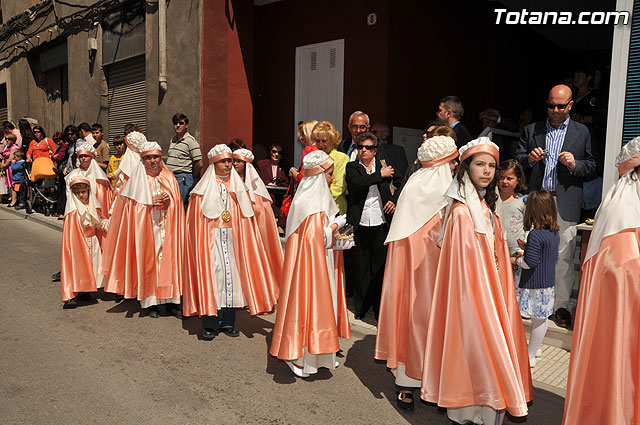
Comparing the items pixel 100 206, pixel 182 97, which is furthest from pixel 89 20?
pixel 100 206

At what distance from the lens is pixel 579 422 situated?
9.27 ft

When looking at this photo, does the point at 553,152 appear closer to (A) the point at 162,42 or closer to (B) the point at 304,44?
(B) the point at 304,44

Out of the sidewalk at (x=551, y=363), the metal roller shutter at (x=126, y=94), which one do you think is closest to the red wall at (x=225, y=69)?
the metal roller shutter at (x=126, y=94)

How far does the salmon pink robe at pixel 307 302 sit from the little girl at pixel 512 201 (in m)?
1.88

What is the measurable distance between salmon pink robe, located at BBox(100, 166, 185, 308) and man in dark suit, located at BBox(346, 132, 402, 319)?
2015mm

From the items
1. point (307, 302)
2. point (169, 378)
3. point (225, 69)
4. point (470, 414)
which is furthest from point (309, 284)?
point (225, 69)

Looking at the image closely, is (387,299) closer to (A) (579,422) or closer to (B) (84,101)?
(A) (579,422)

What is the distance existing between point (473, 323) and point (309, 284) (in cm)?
142

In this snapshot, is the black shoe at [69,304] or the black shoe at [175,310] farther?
the black shoe at [69,304]

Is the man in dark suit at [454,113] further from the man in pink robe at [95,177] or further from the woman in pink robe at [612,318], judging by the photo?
the man in pink robe at [95,177]

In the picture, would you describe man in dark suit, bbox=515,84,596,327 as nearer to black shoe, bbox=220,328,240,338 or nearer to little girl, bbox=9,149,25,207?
black shoe, bbox=220,328,240,338

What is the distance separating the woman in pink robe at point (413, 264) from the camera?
3.58 m

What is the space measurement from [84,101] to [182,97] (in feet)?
Result: 18.7

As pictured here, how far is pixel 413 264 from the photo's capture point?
145 inches
